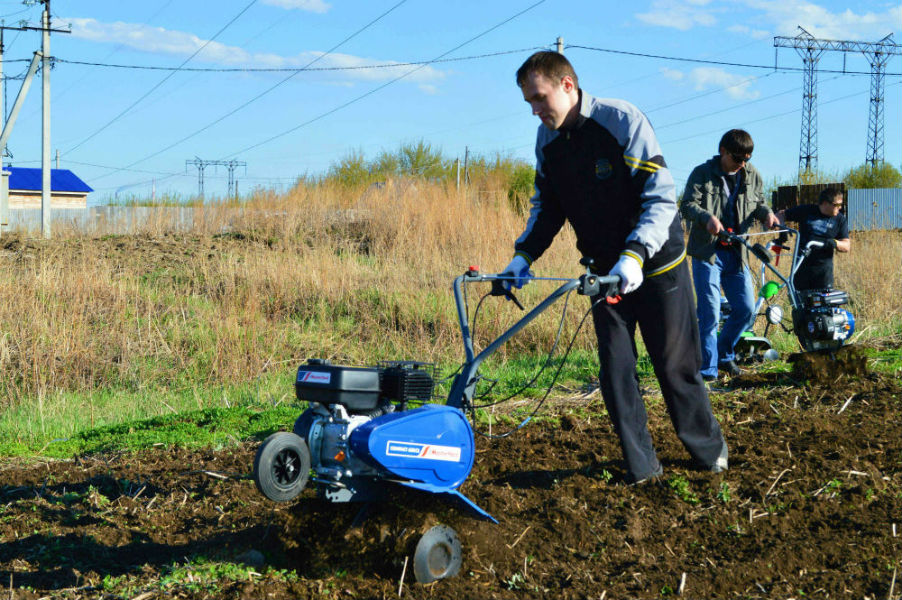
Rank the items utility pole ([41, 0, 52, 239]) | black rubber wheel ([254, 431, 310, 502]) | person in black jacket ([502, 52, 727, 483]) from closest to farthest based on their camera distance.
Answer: black rubber wheel ([254, 431, 310, 502])
person in black jacket ([502, 52, 727, 483])
utility pole ([41, 0, 52, 239])

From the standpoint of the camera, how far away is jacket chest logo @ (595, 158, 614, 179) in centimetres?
388

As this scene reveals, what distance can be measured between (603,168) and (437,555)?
5.98 feet

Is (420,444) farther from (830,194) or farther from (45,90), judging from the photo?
(45,90)

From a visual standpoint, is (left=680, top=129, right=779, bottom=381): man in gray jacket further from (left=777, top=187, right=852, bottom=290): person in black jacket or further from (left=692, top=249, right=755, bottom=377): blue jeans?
(left=777, top=187, right=852, bottom=290): person in black jacket

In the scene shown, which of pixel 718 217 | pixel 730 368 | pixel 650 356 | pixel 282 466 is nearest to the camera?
pixel 282 466

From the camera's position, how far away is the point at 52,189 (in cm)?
5006

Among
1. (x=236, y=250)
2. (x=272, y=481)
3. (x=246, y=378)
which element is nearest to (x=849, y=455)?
(x=272, y=481)

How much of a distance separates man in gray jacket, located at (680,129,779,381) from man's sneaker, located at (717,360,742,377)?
23mm

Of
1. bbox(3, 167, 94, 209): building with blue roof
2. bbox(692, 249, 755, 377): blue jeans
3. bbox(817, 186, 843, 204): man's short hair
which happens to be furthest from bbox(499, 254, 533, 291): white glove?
bbox(3, 167, 94, 209): building with blue roof

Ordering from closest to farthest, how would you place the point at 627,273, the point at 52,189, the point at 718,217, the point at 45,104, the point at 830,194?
the point at 627,273
the point at 718,217
the point at 830,194
the point at 45,104
the point at 52,189

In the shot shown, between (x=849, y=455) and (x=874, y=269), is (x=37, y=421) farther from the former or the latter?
(x=874, y=269)

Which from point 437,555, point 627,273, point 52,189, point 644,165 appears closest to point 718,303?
point 644,165

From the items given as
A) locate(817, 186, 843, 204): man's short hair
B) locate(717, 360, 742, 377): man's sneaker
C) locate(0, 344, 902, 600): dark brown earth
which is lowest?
locate(0, 344, 902, 600): dark brown earth

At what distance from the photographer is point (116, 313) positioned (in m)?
9.74
